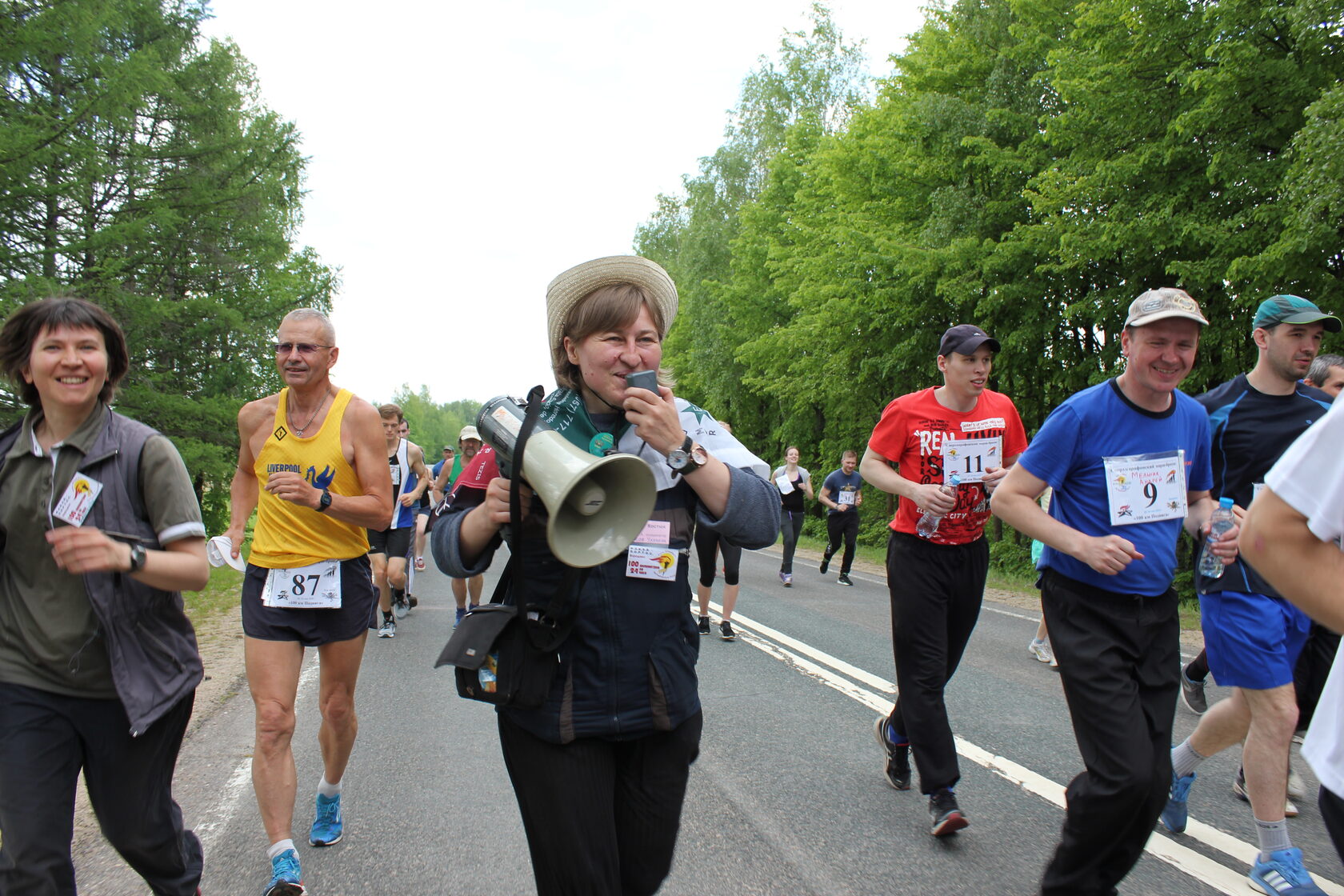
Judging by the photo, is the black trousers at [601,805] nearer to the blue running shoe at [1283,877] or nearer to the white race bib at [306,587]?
the white race bib at [306,587]

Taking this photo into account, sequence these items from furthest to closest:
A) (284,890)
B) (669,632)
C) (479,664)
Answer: (284,890) → (669,632) → (479,664)


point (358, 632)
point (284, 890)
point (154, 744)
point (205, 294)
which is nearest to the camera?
point (154, 744)

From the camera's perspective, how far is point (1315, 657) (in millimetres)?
4211

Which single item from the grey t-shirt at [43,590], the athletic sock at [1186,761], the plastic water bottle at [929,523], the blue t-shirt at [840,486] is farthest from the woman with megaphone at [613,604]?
the blue t-shirt at [840,486]

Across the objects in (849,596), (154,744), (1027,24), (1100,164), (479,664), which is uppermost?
(1027,24)

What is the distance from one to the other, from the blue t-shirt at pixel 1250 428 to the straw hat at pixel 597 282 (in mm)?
2844

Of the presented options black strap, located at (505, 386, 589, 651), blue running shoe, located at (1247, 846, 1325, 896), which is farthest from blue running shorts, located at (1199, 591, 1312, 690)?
black strap, located at (505, 386, 589, 651)

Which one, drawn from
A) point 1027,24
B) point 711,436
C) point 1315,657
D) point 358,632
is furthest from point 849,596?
point 1027,24

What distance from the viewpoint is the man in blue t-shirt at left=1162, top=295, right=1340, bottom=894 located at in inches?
133

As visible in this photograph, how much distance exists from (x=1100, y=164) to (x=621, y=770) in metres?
13.0

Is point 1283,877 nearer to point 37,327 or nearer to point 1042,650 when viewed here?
point 37,327

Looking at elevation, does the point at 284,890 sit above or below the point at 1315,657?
below

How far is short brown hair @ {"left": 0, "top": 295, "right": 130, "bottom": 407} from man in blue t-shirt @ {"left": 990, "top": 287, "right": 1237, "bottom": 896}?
2.89m

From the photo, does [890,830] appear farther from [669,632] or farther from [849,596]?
[849,596]
